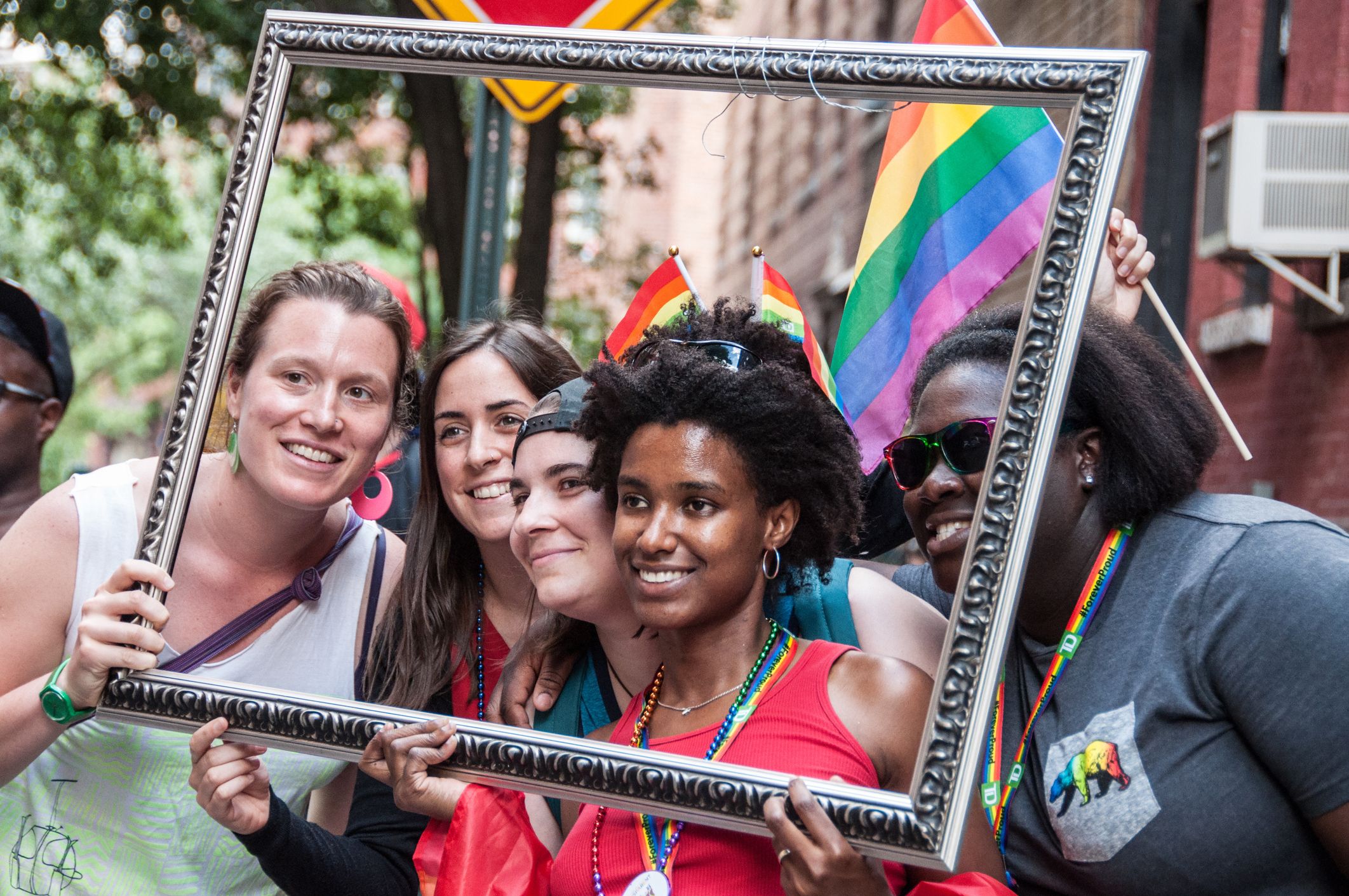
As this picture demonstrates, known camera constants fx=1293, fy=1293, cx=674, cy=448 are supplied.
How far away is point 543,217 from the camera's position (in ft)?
19.9

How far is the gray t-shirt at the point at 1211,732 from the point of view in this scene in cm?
183

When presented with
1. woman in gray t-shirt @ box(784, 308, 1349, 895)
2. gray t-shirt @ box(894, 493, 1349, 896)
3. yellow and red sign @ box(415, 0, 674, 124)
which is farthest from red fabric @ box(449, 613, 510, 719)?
yellow and red sign @ box(415, 0, 674, 124)

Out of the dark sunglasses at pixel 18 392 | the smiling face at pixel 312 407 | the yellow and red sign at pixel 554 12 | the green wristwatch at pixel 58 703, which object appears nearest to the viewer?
the green wristwatch at pixel 58 703

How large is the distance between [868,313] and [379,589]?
46.2 inches

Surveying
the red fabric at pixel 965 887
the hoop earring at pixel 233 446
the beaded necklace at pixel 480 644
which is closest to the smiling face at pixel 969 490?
the red fabric at pixel 965 887

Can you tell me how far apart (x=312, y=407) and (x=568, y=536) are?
0.54 m

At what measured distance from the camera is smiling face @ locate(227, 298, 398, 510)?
2.40 m

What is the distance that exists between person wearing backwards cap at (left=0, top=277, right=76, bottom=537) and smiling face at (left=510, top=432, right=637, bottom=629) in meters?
1.82

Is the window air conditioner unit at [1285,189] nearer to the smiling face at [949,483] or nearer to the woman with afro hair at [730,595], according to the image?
the smiling face at [949,483]

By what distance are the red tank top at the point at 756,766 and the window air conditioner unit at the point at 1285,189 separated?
5253 millimetres

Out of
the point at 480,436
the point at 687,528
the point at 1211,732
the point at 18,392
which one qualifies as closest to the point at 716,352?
the point at 687,528

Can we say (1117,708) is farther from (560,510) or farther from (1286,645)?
(560,510)

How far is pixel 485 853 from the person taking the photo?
204 cm

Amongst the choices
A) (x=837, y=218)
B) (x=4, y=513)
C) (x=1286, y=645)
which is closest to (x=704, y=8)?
(x=837, y=218)
